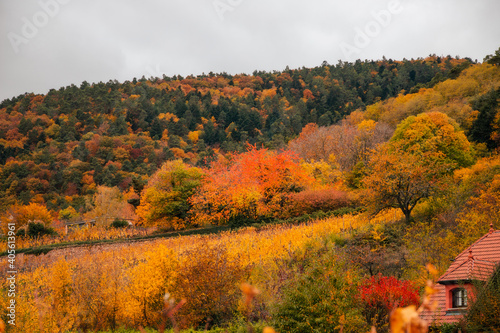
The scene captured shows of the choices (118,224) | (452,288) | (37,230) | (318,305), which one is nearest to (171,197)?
(118,224)

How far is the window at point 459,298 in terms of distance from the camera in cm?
1509

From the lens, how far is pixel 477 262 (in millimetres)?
15320

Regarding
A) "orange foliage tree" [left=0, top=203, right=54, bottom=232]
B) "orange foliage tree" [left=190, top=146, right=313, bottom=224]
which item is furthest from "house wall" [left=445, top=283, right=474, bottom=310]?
"orange foliage tree" [left=0, top=203, right=54, bottom=232]

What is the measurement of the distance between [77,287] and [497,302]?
46.1ft

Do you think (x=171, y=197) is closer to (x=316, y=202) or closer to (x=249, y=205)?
(x=249, y=205)

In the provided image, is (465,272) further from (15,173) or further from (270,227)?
(15,173)

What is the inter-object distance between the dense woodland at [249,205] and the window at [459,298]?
143cm

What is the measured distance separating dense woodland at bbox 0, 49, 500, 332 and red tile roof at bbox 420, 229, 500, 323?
3.58 ft

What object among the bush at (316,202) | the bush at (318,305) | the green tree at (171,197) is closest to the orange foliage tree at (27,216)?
the green tree at (171,197)

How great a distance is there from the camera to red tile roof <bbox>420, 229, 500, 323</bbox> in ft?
48.0

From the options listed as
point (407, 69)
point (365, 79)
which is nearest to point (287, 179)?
point (365, 79)

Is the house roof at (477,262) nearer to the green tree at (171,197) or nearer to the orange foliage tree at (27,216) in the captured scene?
the green tree at (171,197)

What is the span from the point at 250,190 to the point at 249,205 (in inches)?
44.4

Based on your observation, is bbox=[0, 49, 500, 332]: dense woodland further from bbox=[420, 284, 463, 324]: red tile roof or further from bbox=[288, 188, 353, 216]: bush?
bbox=[420, 284, 463, 324]: red tile roof
